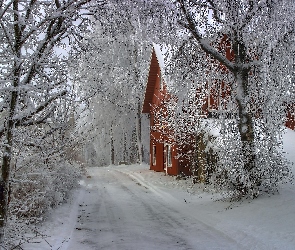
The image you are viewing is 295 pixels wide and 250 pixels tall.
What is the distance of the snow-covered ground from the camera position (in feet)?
23.7

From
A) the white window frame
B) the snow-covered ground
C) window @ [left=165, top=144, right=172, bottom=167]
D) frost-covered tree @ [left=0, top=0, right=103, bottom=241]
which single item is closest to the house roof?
the white window frame

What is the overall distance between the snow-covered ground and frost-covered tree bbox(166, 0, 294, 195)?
3.13 feet

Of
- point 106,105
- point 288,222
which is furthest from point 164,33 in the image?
point 106,105

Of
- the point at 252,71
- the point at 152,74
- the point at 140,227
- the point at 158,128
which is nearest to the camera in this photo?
the point at 140,227

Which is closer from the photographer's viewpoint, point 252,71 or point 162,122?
point 252,71

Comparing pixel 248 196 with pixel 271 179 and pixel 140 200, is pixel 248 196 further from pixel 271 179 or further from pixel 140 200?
pixel 140 200

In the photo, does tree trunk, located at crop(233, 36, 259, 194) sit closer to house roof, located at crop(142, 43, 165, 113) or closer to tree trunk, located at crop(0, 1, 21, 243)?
tree trunk, located at crop(0, 1, 21, 243)

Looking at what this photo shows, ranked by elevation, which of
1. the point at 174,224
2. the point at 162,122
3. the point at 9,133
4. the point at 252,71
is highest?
the point at 252,71

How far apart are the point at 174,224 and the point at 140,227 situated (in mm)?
958

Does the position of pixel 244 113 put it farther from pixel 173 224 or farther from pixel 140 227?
pixel 140 227

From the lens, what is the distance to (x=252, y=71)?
37.3ft

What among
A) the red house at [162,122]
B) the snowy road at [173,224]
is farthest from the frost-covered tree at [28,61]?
the red house at [162,122]

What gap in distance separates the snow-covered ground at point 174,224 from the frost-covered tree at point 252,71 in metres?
0.95

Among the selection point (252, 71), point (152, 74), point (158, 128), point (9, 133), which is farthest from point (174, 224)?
point (152, 74)
